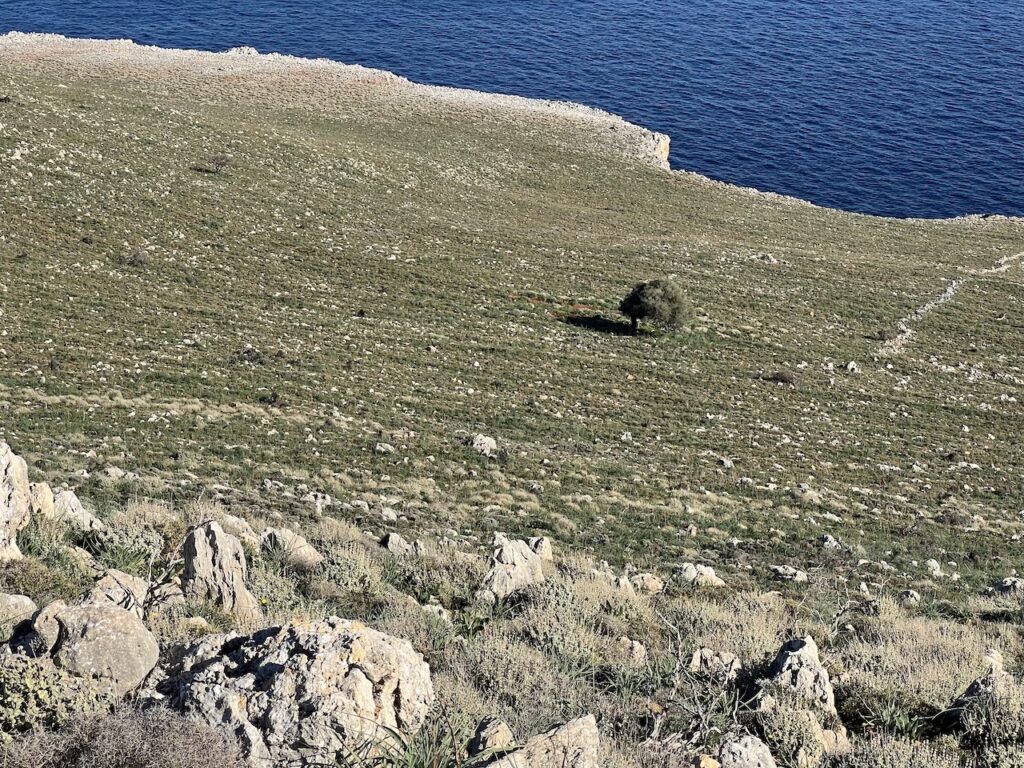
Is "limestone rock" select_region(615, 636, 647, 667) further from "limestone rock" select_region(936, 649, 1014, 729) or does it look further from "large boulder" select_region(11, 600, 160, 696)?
"large boulder" select_region(11, 600, 160, 696)

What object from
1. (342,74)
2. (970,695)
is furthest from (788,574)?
(342,74)

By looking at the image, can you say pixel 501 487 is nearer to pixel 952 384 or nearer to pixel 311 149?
pixel 952 384

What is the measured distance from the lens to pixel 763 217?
67.9 metres

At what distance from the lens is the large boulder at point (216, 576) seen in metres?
12.0

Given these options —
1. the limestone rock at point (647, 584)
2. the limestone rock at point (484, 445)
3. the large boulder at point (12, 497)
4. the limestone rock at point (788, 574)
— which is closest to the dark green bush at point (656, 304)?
the limestone rock at point (484, 445)

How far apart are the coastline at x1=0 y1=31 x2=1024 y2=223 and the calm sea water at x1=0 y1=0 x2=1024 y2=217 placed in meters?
6.22

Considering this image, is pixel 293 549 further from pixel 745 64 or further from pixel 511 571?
pixel 745 64

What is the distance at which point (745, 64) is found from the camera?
116 meters

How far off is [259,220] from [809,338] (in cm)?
2853

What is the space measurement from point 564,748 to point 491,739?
0.65m

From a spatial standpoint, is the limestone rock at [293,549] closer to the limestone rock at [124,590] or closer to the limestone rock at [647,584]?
the limestone rock at [124,590]

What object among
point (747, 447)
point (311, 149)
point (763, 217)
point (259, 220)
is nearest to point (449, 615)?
point (747, 447)

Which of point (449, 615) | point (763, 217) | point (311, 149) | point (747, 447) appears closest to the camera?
point (449, 615)

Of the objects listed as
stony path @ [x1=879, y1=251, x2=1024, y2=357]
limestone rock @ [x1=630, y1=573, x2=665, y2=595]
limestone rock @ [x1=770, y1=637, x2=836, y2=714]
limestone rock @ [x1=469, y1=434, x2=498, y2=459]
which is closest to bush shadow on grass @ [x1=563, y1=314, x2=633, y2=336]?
stony path @ [x1=879, y1=251, x2=1024, y2=357]
